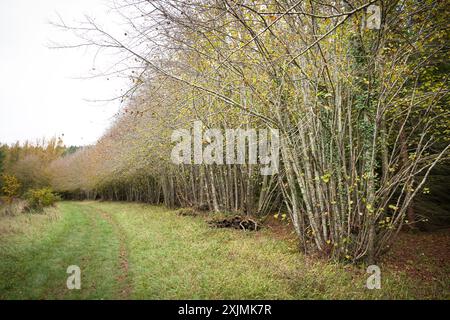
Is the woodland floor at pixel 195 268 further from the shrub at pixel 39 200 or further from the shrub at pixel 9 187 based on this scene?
the shrub at pixel 9 187

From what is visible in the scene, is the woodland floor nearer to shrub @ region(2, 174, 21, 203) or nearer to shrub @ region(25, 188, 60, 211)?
shrub @ region(25, 188, 60, 211)

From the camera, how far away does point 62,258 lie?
21.2ft

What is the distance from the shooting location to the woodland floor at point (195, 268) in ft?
16.1

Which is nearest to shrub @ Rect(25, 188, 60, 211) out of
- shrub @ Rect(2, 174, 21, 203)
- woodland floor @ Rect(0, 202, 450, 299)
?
shrub @ Rect(2, 174, 21, 203)

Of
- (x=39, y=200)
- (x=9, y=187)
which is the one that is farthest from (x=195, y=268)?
(x=9, y=187)

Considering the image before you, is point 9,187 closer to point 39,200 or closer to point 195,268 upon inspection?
point 39,200

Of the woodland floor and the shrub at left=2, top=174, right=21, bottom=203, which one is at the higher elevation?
the shrub at left=2, top=174, right=21, bottom=203

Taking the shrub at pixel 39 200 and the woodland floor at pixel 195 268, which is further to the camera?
the shrub at pixel 39 200

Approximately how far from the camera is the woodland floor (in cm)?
490

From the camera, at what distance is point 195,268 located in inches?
233

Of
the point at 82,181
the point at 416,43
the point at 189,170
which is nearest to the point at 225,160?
the point at 189,170

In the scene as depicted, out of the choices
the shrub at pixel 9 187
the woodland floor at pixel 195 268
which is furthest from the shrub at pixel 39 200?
the woodland floor at pixel 195 268
